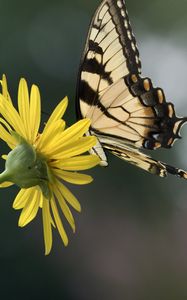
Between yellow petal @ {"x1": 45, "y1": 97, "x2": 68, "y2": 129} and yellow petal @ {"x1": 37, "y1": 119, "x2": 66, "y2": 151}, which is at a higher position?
yellow petal @ {"x1": 45, "y1": 97, "x2": 68, "y2": 129}

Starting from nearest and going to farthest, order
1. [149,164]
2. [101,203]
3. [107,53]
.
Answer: [149,164] → [107,53] → [101,203]

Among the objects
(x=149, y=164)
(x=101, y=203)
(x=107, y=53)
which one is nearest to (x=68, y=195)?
(x=149, y=164)

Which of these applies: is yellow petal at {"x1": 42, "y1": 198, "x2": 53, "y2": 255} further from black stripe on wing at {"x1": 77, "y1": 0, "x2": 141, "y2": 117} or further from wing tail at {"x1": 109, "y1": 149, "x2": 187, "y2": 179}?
black stripe on wing at {"x1": 77, "y1": 0, "x2": 141, "y2": 117}

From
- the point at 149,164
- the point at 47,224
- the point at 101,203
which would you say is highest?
the point at 47,224

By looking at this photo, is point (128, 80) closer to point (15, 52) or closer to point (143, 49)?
point (15, 52)

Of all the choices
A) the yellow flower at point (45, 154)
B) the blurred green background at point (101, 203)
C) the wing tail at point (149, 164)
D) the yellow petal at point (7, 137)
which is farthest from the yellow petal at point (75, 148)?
the blurred green background at point (101, 203)

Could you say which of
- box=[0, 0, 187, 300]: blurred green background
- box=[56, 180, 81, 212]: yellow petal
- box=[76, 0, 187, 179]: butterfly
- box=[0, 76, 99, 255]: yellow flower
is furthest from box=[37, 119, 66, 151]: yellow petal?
box=[0, 0, 187, 300]: blurred green background

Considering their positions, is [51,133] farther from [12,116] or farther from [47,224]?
[47,224]
